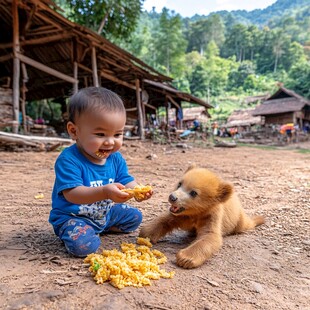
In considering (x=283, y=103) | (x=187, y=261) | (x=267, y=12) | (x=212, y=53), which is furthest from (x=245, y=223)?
(x=267, y=12)

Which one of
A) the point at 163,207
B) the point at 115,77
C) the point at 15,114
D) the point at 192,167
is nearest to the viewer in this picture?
the point at 192,167

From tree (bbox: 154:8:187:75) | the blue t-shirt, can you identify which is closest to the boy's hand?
the blue t-shirt

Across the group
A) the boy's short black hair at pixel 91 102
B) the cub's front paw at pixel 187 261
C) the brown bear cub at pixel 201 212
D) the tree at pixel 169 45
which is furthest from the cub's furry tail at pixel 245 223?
the tree at pixel 169 45

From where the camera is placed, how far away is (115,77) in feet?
49.5

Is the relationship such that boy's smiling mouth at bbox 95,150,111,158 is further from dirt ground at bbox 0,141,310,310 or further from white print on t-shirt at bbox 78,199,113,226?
dirt ground at bbox 0,141,310,310

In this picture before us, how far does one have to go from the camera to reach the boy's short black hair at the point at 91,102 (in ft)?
6.76

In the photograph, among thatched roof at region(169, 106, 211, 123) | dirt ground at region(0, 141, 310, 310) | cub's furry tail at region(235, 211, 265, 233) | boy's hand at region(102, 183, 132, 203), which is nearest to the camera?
dirt ground at region(0, 141, 310, 310)

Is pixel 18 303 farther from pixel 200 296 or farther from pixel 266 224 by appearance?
pixel 266 224

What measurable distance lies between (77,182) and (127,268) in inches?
26.6

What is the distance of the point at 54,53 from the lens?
1196cm

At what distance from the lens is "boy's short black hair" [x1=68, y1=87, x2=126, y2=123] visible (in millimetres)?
2061

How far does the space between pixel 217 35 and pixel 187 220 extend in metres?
91.8

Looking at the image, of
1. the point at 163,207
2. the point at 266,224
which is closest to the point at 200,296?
the point at 266,224

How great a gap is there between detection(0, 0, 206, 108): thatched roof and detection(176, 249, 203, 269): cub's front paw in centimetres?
827
